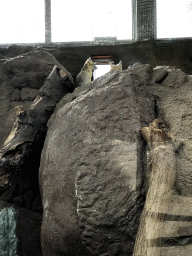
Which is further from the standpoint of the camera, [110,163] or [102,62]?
[102,62]

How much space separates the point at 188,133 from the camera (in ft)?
4.04

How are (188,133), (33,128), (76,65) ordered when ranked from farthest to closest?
(76,65), (33,128), (188,133)

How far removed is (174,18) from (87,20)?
2.48ft

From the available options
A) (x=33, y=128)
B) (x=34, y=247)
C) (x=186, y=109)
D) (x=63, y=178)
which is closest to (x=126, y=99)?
(x=186, y=109)

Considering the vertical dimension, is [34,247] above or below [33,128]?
below

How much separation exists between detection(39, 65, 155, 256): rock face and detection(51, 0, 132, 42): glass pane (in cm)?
109

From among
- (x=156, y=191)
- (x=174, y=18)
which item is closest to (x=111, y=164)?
(x=156, y=191)

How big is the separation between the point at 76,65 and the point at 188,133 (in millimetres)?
1841

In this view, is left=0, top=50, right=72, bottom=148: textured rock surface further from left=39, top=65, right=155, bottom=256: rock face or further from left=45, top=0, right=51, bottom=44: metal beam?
left=39, top=65, right=155, bottom=256: rock face

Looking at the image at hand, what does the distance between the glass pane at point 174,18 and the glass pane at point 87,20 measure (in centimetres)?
30

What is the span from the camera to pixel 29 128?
1798 millimetres

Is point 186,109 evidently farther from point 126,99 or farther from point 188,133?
point 126,99

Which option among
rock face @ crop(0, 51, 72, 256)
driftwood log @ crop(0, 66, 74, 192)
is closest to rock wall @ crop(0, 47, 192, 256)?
driftwood log @ crop(0, 66, 74, 192)

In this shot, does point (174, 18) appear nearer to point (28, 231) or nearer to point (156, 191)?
point (156, 191)
